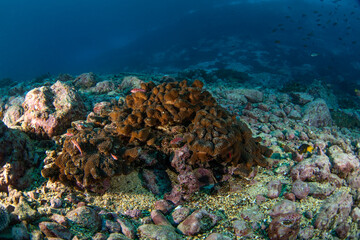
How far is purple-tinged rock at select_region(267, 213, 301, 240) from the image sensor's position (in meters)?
2.48

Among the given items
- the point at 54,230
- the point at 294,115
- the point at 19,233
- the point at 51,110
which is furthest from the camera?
the point at 294,115

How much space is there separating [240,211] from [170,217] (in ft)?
3.53

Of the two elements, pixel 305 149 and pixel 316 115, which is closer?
pixel 305 149

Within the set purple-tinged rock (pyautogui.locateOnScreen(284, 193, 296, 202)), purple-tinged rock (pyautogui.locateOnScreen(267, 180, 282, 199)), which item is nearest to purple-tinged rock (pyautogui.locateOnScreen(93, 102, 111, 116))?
purple-tinged rock (pyautogui.locateOnScreen(267, 180, 282, 199))

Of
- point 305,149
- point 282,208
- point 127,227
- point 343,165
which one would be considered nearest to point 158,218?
point 127,227

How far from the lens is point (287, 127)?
5.80 metres

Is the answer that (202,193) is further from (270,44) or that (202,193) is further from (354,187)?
(270,44)

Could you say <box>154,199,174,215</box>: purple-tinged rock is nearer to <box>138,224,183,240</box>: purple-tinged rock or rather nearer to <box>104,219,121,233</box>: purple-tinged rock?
<box>138,224,183,240</box>: purple-tinged rock

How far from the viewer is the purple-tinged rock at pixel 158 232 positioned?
2377mm

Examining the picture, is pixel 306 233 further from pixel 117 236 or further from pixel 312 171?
pixel 117 236

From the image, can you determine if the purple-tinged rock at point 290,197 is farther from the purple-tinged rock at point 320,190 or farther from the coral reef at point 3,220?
the coral reef at point 3,220

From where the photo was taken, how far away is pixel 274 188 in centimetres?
328

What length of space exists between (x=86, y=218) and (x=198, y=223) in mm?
1455

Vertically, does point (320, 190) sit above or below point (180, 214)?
below
